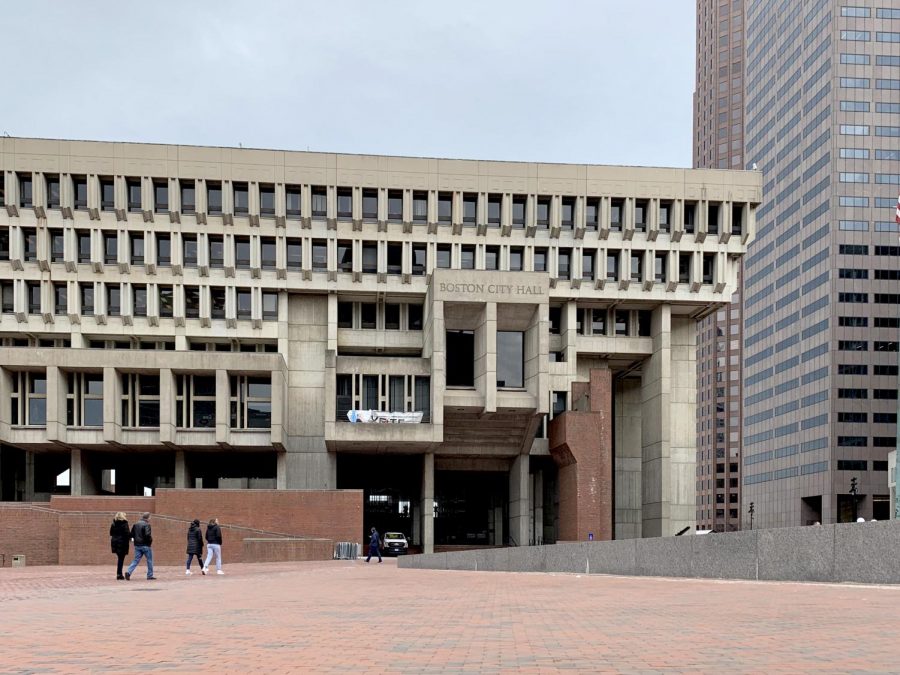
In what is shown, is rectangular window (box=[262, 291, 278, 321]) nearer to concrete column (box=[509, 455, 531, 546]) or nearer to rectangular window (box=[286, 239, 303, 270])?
rectangular window (box=[286, 239, 303, 270])

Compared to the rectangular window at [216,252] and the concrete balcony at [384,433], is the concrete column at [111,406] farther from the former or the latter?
the concrete balcony at [384,433]

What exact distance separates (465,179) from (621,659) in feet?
170

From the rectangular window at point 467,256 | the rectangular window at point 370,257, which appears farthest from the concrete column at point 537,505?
the rectangular window at point 370,257

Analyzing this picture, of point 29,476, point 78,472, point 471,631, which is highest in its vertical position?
point 471,631

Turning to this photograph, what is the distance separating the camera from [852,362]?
11219 cm

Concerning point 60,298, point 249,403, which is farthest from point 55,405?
point 249,403

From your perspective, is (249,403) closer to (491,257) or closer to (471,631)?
(491,257)

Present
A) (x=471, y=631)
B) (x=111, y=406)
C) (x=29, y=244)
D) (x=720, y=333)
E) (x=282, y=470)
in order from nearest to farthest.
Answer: (x=471, y=631) < (x=111, y=406) < (x=29, y=244) < (x=282, y=470) < (x=720, y=333)

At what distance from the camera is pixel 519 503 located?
189ft

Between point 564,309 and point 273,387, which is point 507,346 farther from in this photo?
point 273,387

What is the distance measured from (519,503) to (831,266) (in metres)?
72.1

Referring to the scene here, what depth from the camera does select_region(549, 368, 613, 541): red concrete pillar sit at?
5222 cm

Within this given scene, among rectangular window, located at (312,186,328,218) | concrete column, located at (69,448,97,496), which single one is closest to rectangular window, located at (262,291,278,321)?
rectangular window, located at (312,186,328,218)

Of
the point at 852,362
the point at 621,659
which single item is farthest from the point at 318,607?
the point at 852,362
